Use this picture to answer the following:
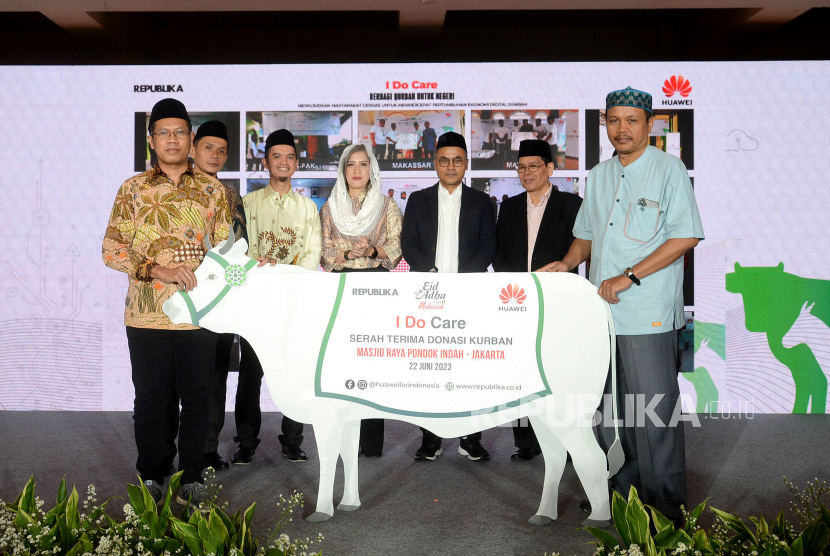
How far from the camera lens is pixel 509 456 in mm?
3896

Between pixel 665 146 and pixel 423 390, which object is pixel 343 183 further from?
pixel 665 146

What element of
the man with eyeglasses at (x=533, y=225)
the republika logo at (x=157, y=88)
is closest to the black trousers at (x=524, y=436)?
the man with eyeglasses at (x=533, y=225)

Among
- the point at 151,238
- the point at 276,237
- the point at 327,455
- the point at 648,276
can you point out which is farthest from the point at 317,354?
the point at 648,276

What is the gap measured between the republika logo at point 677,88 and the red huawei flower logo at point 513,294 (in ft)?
9.97

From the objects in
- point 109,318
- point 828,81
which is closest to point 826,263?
point 828,81

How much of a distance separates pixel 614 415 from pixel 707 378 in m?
2.65

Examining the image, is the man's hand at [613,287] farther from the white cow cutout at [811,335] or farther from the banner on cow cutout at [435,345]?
the white cow cutout at [811,335]

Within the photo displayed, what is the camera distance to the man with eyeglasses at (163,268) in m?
2.88

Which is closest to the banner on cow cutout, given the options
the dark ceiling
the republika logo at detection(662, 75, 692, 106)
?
the republika logo at detection(662, 75, 692, 106)

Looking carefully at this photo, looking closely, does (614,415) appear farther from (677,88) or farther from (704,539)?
(677,88)

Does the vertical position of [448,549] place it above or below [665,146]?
below

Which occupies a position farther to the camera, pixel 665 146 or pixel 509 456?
pixel 665 146

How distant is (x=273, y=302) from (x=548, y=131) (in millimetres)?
3013

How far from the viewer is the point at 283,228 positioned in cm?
364
